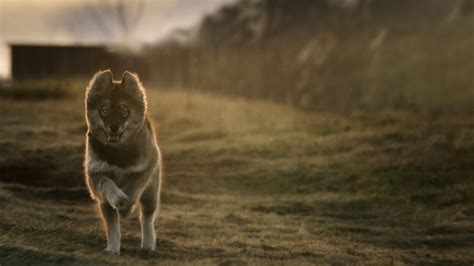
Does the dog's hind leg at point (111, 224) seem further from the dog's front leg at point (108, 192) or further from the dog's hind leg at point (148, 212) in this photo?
the dog's hind leg at point (148, 212)

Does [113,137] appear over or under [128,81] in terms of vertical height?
under

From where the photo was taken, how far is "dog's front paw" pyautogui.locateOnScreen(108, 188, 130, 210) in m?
7.79

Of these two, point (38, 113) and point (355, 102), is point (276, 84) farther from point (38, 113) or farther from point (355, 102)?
point (38, 113)

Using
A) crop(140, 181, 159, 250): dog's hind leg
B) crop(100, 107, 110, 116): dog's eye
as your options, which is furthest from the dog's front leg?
crop(140, 181, 159, 250): dog's hind leg

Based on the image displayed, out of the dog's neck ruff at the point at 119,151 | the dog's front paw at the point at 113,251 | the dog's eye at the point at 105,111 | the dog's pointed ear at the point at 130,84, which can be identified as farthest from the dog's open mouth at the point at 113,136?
the dog's front paw at the point at 113,251

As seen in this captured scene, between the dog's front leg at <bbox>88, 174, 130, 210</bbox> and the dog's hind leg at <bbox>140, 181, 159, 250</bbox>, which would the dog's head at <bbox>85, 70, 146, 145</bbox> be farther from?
the dog's hind leg at <bbox>140, 181, 159, 250</bbox>

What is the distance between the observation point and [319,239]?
11.2 meters

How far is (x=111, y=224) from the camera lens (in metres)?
8.53

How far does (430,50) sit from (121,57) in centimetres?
1714

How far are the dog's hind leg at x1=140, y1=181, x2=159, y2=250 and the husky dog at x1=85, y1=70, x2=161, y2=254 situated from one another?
19.2 inches

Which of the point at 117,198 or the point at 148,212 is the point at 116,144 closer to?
the point at 117,198

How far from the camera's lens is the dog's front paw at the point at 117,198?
779 cm

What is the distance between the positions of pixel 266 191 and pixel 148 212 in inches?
279

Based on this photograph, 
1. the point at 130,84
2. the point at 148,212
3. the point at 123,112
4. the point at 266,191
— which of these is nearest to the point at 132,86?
the point at 130,84
